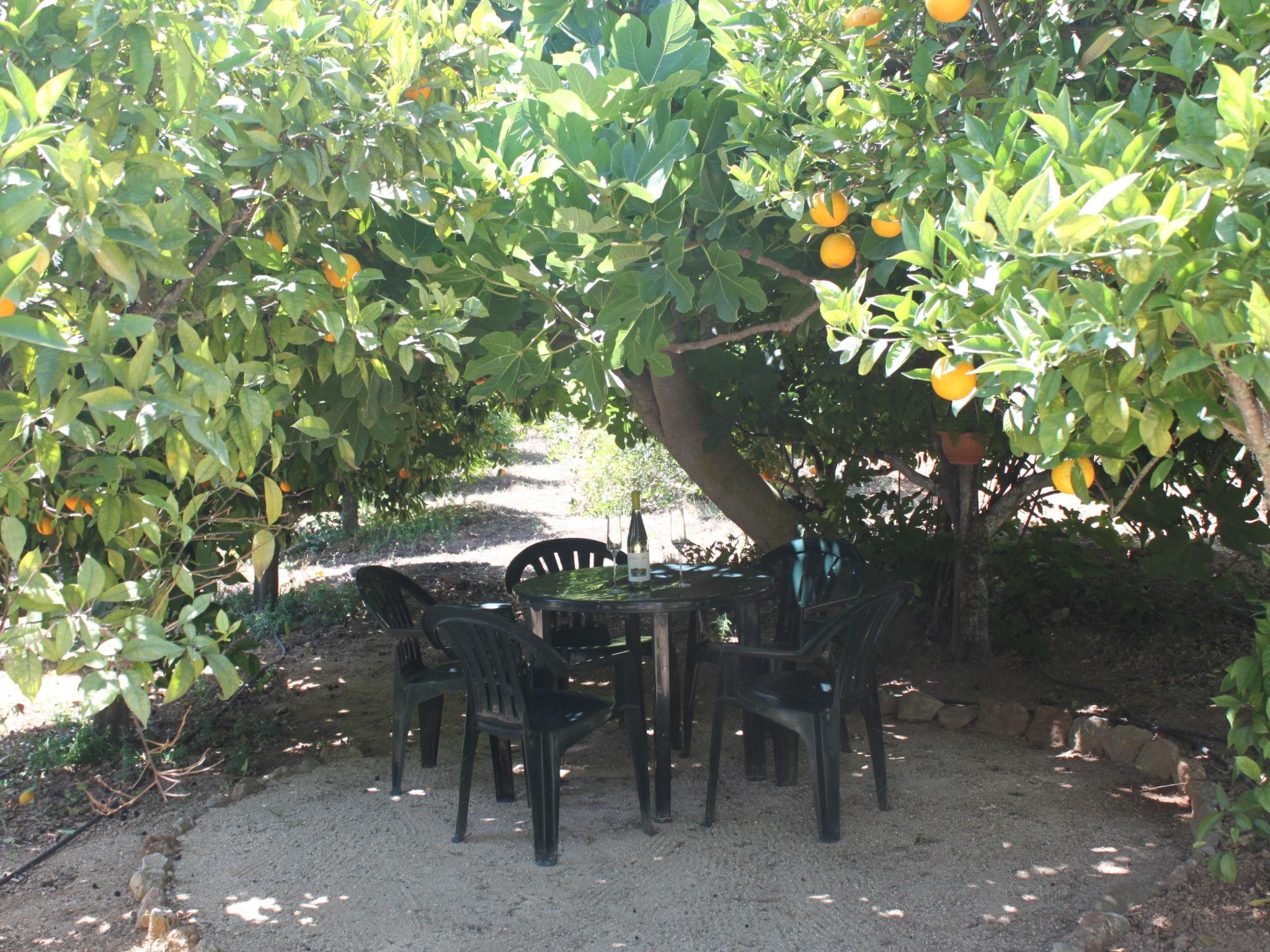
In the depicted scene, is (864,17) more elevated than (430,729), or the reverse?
(864,17)

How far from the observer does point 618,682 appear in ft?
12.2

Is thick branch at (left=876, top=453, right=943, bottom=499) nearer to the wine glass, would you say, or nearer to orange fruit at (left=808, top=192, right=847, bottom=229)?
the wine glass

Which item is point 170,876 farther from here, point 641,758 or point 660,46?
point 660,46

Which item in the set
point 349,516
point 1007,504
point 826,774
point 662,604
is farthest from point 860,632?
point 349,516

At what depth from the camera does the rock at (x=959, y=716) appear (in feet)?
14.4

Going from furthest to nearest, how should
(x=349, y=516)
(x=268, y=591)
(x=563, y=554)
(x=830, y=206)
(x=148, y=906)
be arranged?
(x=349, y=516), (x=268, y=591), (x=563, y=554), (x=148, y=906), (x=830, y=206)

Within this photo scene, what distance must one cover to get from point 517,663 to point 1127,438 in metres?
2.22

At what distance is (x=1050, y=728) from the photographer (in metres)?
4.14

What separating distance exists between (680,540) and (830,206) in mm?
7828

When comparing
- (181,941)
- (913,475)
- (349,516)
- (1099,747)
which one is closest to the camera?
(181,941)

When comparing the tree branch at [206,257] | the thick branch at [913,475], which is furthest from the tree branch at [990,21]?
the thick branch at [913,475]

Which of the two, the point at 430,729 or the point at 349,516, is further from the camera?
the point at 349,516

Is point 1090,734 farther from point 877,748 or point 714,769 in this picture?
point 714,769

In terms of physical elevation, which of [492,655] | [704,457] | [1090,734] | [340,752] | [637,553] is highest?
[704,457]
